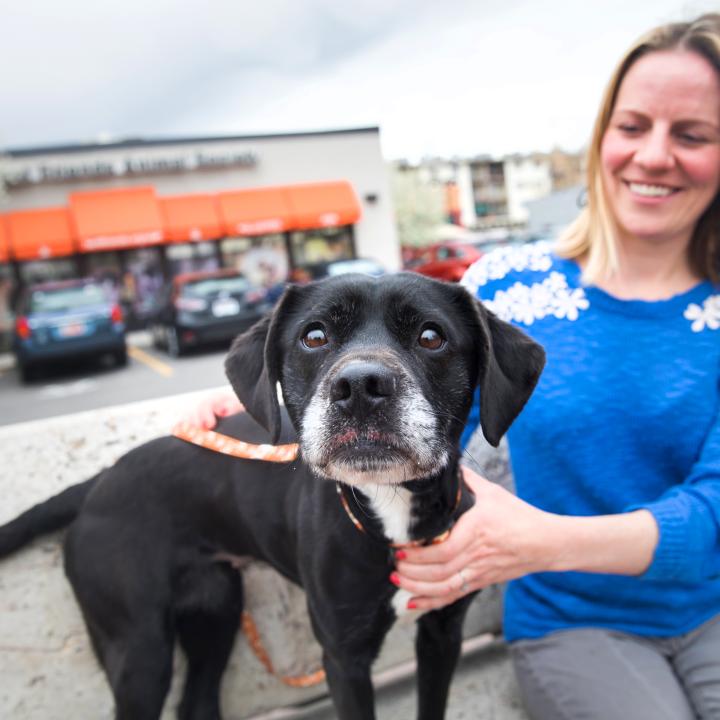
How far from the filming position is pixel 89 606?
6.31 ft

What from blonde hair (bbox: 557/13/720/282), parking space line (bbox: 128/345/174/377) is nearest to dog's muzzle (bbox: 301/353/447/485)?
blonde hair (bbox: 557/13/720/282)

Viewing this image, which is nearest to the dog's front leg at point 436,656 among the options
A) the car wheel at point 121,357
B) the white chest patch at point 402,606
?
the white chest patch at point 402,606

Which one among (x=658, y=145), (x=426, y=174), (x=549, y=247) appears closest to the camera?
(x=658, y=145)

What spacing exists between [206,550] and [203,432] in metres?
0.39

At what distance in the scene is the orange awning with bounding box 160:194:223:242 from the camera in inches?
855

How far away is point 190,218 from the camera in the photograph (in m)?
22.0

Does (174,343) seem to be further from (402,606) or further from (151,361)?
(402,606)

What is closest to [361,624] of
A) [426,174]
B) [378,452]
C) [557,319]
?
[378,452]

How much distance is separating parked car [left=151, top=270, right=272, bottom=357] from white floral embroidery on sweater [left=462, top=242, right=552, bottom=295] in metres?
11.4

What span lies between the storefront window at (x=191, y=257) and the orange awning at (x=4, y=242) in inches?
196

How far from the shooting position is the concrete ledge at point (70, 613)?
6.94 feet

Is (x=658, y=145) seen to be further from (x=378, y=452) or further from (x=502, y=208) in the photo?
(x=502, y=208)

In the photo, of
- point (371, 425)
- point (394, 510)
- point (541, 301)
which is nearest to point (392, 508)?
point (394, 510)

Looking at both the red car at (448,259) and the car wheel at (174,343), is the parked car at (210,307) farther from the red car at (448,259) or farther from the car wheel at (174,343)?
the red car at (448,259)
